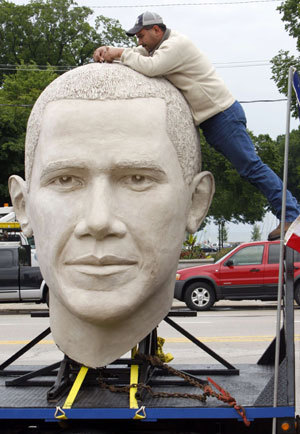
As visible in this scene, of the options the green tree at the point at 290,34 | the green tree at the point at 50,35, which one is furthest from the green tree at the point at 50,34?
the green tree at the point at 290,34

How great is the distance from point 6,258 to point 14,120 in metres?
12.8

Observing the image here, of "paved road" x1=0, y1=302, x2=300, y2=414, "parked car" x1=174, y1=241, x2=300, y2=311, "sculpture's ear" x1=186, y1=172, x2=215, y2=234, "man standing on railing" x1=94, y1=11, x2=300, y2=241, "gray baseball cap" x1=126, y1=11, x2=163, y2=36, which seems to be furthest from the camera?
"parked car" x1=174, y1=241, x2=300, y2=311

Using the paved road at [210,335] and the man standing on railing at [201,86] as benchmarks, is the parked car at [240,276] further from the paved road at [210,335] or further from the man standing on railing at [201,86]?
the man standing on railing at [201,86]

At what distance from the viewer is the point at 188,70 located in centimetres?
405

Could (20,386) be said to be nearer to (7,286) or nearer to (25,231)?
(25,231)

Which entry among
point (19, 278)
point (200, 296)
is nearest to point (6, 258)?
point (19, 278)

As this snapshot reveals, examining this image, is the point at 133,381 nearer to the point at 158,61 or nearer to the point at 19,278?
the point at 158,61

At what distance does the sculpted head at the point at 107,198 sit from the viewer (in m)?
3.64

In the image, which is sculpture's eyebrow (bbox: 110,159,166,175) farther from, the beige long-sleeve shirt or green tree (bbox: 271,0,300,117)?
green tree (bbox: 271,0,300,117)

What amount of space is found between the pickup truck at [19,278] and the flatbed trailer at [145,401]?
10751 millimetres

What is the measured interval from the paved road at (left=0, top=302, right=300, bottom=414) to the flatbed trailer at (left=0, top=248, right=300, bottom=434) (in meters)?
2.56

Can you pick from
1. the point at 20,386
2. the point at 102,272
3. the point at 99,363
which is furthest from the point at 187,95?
the point at 20,386

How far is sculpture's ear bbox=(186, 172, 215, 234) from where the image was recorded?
165 inches

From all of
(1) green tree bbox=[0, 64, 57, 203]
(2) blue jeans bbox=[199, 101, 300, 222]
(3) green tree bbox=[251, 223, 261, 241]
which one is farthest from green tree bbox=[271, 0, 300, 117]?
(3) green tree bbox=[251, 223, 261, 241]
